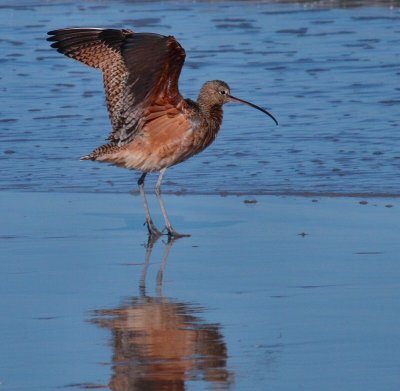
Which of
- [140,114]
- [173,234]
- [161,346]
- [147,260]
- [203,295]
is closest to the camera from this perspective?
[161,346]

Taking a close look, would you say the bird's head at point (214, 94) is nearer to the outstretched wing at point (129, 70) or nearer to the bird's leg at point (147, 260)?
the outstretched wing at point (129, 70)

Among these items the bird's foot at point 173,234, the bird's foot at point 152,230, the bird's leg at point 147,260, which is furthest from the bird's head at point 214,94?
the bird's leg at point 147,260

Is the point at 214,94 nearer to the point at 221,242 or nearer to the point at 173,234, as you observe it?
the point at 173,234

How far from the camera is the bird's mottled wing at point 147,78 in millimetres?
7949

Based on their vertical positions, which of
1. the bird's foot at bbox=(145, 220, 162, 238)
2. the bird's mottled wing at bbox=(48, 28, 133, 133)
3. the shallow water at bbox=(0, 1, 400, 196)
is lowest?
the shallow water at bbox=(0, 1, 400, 196)

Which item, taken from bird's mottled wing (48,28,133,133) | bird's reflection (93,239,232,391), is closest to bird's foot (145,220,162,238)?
bird's mottled wing (48,28,133,133)

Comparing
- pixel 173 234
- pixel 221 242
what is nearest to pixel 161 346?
pixel 221 242

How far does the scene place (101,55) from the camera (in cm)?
873

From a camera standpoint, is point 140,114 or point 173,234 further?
point 140,114

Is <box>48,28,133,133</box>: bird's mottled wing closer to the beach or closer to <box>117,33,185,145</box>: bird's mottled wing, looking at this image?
<box>117,33,185,145</box>: bird's mottled wing

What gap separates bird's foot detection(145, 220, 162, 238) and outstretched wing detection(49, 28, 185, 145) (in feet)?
2.96

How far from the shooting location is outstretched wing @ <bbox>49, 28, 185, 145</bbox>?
26.5 ft

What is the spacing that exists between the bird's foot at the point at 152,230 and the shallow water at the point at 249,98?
4.09 ft

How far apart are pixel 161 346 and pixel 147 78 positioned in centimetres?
327
